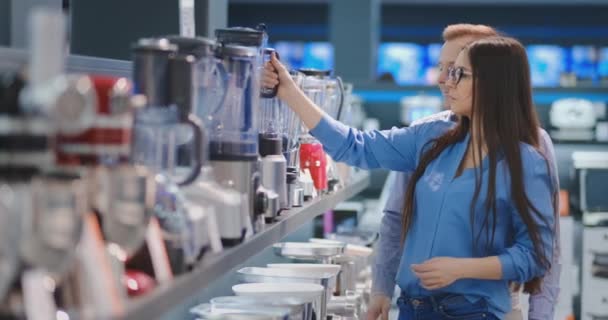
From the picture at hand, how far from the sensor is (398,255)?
360 centimetres

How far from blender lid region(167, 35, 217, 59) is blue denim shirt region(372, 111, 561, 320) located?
1522mm

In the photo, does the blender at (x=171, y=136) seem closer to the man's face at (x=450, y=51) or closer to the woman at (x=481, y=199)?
the woman at (x=481, y=199)

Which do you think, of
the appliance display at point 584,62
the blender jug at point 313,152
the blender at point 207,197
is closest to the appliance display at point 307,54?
the appliance display at point 584,62

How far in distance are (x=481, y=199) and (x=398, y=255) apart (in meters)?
0.69

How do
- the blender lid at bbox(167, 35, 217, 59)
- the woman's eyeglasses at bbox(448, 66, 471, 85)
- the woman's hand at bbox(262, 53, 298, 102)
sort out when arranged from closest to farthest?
→ the blender lid at bbox(167, 35, 217, 59), the woman's hand at bbox(262, 53, 298, 102), the woman's eyeglasses at bbox(448, 66, 471, 85)

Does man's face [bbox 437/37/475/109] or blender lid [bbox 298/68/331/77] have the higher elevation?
man's face [bbox 437/37/475/109]

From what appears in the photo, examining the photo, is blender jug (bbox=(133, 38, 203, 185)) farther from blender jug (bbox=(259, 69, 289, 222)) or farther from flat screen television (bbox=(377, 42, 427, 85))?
flat screen television (bbox=(377, 42, 427, 85))

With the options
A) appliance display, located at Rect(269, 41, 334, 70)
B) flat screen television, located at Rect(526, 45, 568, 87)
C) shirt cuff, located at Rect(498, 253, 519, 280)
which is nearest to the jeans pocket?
shirt cuff, located at Rect(498, 253, 519, 280)

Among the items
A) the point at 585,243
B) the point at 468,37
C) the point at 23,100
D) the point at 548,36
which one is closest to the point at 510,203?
the point at 468,37

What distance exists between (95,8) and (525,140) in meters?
1.49

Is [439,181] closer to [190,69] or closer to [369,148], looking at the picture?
[369,148]

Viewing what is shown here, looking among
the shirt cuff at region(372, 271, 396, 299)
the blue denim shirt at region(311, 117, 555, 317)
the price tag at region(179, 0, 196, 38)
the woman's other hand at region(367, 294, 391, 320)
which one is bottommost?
the woman's other hand at region(367, 294, 391, 320)

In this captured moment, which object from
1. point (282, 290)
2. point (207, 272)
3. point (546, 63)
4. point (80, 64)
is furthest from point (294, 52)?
point (207, 272)

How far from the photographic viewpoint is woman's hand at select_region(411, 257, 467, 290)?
2.88 metres
